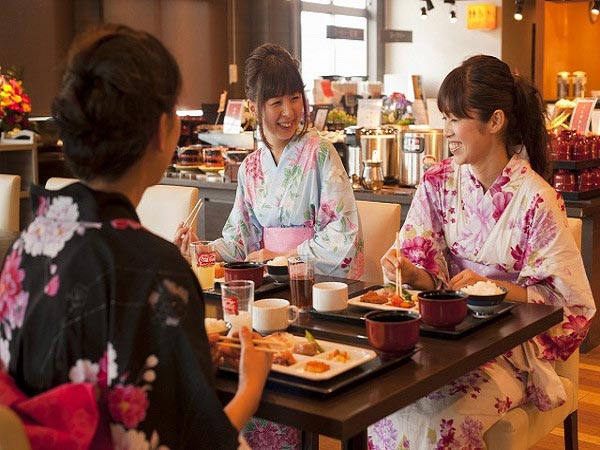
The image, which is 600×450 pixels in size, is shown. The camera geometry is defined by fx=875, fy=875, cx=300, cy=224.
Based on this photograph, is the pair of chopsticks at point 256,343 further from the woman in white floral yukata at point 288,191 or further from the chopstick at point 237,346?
the woman in white floral yukata at point 288,191

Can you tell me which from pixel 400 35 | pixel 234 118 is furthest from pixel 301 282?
pixel 400 35

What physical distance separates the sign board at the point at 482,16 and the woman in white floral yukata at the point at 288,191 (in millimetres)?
7033

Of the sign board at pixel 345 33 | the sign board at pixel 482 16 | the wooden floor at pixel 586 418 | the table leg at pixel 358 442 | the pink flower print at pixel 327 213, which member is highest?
the sign board at pixel 482 16

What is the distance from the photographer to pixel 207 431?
128cm

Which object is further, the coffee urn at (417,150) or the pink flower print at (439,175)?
the coffee urn at (417,150)

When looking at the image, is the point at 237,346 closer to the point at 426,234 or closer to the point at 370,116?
the point at 426,234

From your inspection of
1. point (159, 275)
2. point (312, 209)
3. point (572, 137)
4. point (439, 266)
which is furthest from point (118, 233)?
point (572, 137)

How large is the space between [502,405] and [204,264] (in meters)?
0.83

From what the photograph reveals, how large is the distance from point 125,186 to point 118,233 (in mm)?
89

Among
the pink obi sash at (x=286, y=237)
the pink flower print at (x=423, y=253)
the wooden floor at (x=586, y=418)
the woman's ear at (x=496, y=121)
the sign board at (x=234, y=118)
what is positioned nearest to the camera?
the woman's ear at (x=496, y=121)

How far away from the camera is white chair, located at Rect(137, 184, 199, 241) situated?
3.19m

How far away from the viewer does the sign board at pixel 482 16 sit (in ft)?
31.1

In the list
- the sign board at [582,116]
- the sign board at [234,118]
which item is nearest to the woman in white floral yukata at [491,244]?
the sign board at [582,116]

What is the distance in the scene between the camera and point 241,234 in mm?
2957
